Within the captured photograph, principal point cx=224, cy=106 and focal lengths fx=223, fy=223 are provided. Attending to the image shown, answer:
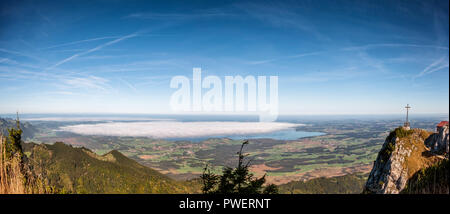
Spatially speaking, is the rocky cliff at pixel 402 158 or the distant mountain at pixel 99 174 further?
the distant mountain at pixel 99 174

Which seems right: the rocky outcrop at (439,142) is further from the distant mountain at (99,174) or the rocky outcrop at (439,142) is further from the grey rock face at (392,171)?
the distant mountain at (99,174)

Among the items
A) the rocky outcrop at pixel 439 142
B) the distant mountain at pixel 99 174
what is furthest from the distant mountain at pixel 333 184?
the rocky outcrop at pixel 439 142

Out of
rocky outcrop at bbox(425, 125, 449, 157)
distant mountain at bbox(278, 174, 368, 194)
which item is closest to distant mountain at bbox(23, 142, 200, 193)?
distant mountain at bbox(278, 174, 368, 194)

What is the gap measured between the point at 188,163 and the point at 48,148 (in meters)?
63.4

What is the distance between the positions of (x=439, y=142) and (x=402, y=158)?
9.37ft

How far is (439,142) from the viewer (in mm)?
16328

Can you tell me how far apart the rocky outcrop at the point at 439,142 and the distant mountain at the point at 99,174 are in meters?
58.8

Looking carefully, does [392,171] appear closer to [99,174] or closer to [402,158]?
[402,158]

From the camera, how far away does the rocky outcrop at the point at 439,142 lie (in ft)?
50.0

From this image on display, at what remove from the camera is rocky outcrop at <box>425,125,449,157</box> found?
50.0 ft

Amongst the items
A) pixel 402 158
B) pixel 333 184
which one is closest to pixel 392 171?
pixel 402 158

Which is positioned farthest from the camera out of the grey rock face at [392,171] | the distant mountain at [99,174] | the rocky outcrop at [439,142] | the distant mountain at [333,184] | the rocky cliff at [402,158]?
the distant mountain at [333,184]

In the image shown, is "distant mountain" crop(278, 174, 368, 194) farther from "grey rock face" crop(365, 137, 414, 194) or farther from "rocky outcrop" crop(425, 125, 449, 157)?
"rocky outcrop" crop(425, 125, 449, 157)
